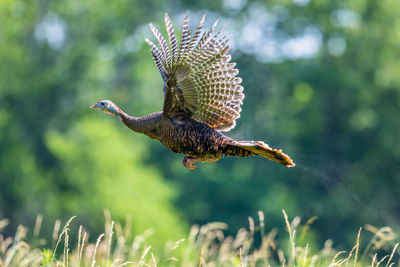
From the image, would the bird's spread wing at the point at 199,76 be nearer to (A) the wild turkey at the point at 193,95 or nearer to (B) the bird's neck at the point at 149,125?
(A) the wild turkey at the point at 193,95

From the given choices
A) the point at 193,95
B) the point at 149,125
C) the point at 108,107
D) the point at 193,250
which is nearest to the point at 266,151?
the point at 193,95

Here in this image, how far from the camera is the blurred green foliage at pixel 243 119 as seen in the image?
23.1 meters

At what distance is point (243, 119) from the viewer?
829 inches

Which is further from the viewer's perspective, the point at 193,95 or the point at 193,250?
the point at 193,250

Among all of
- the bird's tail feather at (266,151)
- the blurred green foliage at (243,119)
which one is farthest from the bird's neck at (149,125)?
the blurred green foliage at (243,119)

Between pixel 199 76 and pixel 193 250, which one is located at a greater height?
pixel 199 76

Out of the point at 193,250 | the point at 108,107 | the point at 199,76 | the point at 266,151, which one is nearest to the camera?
the point at 266,151

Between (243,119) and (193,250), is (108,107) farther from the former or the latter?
(243,119)

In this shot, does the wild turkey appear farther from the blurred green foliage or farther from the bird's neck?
the blurred green foliage

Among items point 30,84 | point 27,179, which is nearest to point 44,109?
point 30,84

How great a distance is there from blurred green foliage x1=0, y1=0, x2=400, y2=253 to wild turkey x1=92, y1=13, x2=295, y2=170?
1648 centimetres

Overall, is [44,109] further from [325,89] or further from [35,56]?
[325,89]

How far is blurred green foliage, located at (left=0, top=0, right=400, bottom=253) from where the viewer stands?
2306 cm

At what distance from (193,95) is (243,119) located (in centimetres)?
1594
